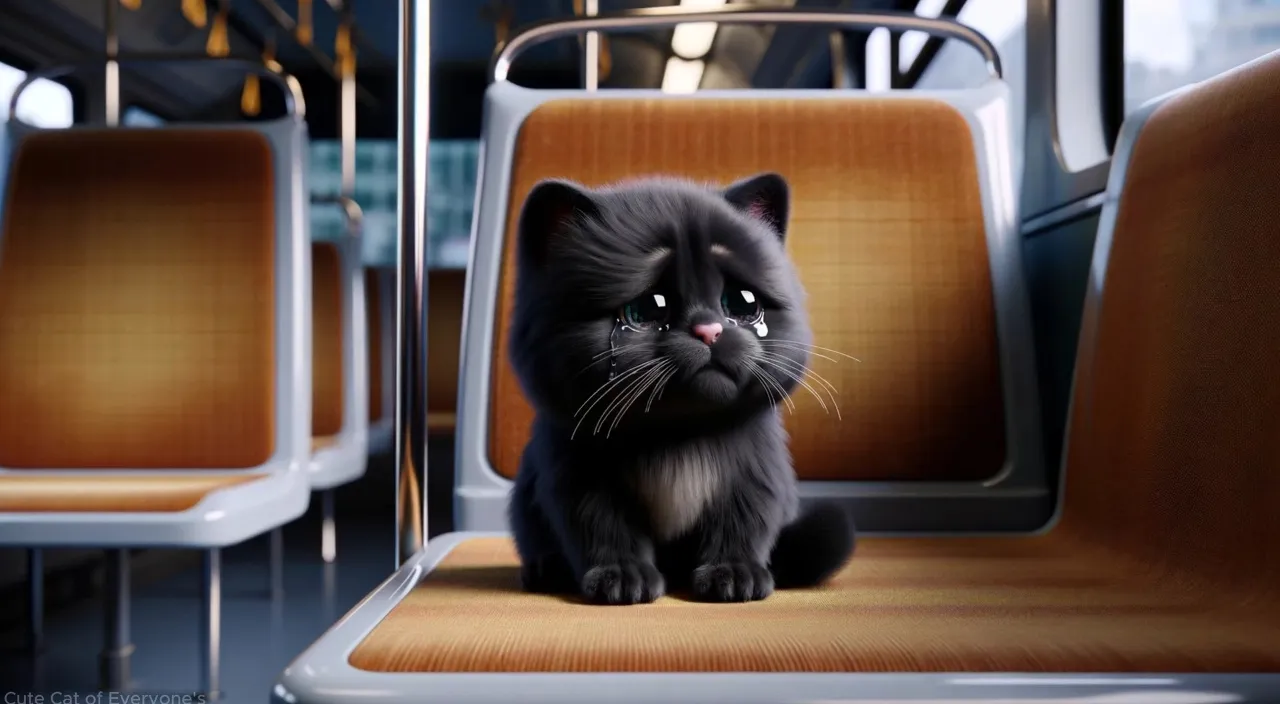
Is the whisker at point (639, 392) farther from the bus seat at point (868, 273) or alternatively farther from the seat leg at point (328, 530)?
the seat leg at point (328, 530)

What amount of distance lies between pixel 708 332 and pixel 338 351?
259 centimetres

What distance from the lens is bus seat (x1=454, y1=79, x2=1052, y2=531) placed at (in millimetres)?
1021

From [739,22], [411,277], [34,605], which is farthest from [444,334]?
[411,277]

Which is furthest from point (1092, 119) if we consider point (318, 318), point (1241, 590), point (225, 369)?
point (318, 318)

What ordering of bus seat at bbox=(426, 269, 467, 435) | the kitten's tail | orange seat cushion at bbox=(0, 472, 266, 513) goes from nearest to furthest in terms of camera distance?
1. the kitten's tail
2. orange seat cushion at bbox=(0, 472, 266, 513)
3. bus seat at bbox=(426, 269, 467, 435)

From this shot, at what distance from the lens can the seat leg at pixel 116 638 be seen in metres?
1.78

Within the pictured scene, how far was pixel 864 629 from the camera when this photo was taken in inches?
21.8

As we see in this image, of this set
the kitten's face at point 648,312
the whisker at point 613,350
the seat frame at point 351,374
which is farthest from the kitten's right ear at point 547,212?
the seat frame at point 351,374

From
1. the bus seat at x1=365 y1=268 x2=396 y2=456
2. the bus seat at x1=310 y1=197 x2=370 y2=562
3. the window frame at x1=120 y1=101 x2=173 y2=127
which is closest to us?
the bus seat at x1=310 y1=197 x2=370 y2=562

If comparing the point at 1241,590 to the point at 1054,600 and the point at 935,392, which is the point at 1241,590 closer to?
the point at 1054,600

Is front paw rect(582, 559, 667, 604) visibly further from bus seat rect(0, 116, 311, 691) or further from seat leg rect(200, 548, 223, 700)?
seat leg rect(200, 548, 223, 700)

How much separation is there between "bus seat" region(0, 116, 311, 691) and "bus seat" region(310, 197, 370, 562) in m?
0.99

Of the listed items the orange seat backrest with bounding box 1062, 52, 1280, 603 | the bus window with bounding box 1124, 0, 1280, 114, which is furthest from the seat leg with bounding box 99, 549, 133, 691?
the bus window with bounding box 1124, 0, 1280, 114

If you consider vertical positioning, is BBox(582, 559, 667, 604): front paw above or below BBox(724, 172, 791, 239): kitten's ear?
below
